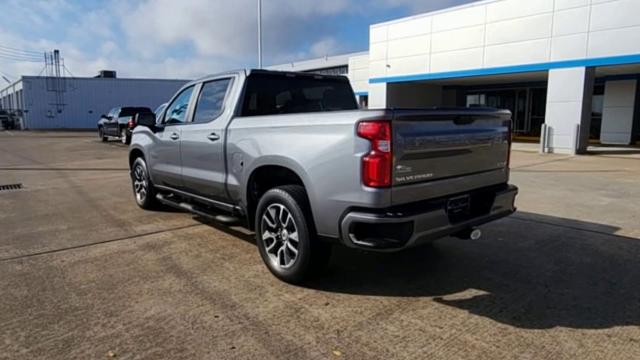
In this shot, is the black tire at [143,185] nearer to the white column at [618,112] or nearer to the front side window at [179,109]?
the front side window at [179,109]

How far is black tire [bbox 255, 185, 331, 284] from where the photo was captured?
12.6 feet

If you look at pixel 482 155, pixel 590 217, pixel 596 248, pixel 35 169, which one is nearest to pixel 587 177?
pixel 590 217

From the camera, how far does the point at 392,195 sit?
3365 millimetres

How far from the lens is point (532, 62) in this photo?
1855 centimetres

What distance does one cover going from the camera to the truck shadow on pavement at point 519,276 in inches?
141

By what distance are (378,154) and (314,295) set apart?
4.51ft

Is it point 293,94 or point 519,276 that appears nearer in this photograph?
point 519,276

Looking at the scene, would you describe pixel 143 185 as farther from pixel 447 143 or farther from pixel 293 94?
pixel 447 143

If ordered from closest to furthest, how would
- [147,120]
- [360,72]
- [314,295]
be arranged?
1. [314,295]
2. [147,120]
3. [360,72]

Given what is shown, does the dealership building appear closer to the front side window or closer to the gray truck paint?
the gray truck paint

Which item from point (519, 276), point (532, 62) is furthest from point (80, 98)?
point (519, 276)

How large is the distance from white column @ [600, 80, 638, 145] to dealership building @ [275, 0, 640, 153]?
1.6 inches

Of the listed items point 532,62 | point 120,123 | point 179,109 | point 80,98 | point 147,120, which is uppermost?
point 532,62

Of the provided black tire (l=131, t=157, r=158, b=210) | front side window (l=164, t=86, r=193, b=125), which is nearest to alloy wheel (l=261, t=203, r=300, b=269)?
front side window (l=164, t=86, r=193, b=125)
